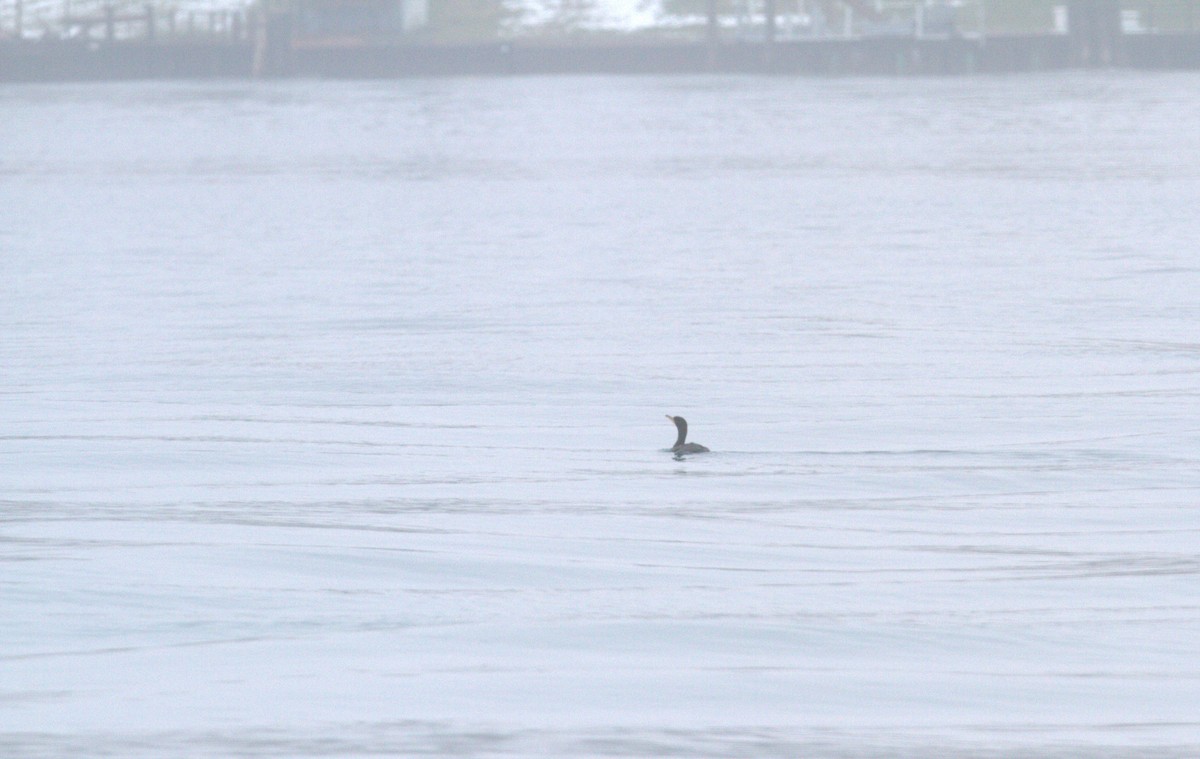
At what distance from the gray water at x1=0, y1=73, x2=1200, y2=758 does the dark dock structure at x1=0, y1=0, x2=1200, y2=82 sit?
6064 centimetres

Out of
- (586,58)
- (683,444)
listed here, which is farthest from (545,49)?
(683,444)

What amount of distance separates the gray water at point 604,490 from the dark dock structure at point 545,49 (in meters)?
60.6

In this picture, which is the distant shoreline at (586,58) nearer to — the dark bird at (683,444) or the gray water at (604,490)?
the gray water at (604,490)

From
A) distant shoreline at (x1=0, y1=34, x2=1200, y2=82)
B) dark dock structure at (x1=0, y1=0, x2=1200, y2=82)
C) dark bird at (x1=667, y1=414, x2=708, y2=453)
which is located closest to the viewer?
dark bird at (x1=667, y1=414, x2=708, y2=453)

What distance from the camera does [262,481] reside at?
422 inches

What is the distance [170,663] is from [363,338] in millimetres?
9024

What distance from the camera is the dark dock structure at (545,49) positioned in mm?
85688

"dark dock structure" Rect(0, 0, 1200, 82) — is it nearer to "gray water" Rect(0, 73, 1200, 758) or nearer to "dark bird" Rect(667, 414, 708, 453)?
"gray water" Rect(0, 73, 1200, 758)

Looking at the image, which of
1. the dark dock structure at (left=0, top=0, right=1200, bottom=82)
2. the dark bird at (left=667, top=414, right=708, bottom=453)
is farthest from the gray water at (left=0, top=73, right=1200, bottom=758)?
Answer: the dark dock structure at (left=0, top=0, right=1200, bottom=82)

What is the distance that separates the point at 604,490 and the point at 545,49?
88492 millimetres

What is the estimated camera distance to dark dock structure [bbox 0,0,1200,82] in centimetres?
8569

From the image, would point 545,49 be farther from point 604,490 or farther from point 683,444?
point 604,490

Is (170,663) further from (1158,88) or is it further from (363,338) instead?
(1158,88)

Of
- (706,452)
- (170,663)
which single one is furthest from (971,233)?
(170,663)
